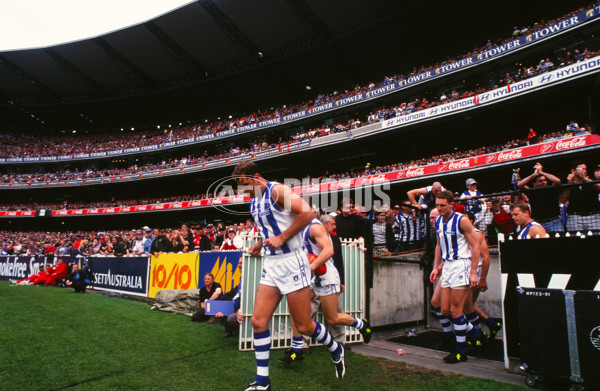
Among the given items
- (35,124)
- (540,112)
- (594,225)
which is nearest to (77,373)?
(594,225)

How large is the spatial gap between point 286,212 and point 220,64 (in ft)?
115

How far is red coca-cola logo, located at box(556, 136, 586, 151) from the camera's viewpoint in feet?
50.0

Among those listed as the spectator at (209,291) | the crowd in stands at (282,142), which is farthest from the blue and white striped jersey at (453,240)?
the crowd in stands at (282,142)

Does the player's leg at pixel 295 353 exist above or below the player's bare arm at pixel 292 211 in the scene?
below

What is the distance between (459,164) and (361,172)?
8993 millimetres

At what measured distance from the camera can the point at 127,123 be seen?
4372 centimetres

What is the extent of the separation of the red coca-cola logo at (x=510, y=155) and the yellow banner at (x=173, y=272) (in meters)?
16.1

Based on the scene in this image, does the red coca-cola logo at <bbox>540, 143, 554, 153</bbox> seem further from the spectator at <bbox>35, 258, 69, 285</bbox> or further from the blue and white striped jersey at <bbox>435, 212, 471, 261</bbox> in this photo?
the spectator at <bbox>35, 258, 69, 285</bbox>

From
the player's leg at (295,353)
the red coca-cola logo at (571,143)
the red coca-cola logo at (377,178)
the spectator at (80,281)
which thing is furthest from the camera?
the red coca-cola logo at (377,178)

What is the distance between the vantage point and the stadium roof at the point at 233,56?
26.0m

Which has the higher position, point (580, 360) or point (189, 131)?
point (189, 131)

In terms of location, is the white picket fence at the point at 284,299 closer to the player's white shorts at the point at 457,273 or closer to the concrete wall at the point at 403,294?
the concrete wall at the point at 403,294

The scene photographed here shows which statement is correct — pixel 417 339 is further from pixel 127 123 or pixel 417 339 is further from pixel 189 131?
pixel 127 123

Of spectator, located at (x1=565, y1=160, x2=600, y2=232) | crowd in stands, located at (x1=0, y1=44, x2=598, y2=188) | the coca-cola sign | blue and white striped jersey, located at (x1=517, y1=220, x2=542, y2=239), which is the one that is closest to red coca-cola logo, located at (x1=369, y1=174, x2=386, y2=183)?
crowd in stands, located at (x1=0, y1=44, x2=598, y2=188)
